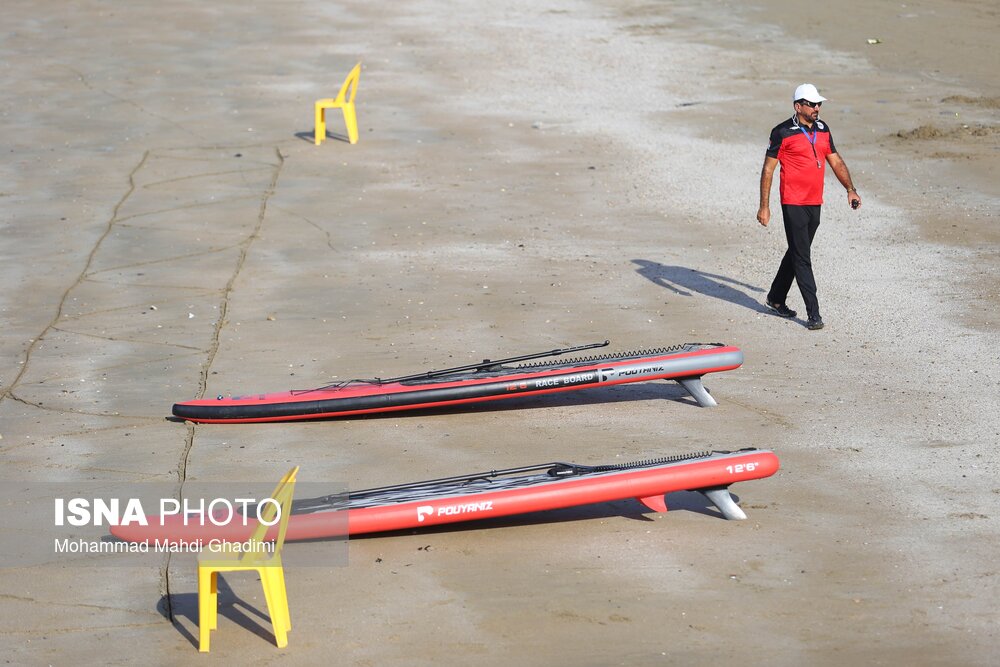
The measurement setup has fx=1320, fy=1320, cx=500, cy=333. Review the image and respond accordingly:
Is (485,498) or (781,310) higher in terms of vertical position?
(485,498)

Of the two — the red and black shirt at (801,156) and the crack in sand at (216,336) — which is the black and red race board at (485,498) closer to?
the crack in sand at (216,336)

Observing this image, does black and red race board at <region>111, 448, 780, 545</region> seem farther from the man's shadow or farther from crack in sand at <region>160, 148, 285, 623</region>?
→ the man's shadow

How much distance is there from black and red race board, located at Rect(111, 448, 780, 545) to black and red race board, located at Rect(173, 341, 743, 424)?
61.0 inches

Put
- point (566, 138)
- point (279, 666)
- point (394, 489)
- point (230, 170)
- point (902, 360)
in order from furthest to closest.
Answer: point (566, 138) < point (230, 170) < point (902, 360) < point (394, 489) < point (279, 666)

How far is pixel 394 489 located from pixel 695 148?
10.7 m

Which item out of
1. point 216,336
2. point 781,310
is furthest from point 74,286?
point 781,310

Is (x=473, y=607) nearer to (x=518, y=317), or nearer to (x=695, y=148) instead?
(x=518, y=317)

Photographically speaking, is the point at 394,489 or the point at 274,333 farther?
the point at 274,333

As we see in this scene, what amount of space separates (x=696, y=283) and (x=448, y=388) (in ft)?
13.8

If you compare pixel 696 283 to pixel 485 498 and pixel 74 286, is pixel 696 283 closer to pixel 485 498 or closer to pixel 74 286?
pixel 485 498

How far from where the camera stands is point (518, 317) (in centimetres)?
1203

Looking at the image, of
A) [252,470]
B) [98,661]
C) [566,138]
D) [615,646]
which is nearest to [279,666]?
[98,661]

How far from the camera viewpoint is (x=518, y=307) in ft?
40.4

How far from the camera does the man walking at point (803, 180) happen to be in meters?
11.4
